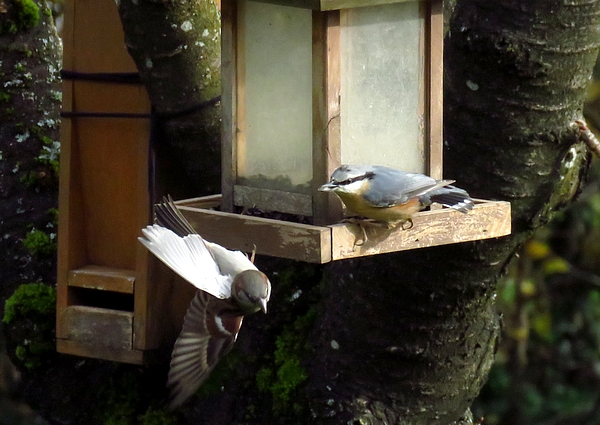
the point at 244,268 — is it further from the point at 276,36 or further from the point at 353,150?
the point at 276,36

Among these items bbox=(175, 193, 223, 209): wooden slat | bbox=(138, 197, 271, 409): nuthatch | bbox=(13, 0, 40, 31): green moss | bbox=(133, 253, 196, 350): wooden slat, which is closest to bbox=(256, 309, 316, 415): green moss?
bbox=(138, 197, 271, 409): nuthatch

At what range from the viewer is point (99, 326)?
2.69 meters

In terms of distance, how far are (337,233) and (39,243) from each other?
4.73 ft

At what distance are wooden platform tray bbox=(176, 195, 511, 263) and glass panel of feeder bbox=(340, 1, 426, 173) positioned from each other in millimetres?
210

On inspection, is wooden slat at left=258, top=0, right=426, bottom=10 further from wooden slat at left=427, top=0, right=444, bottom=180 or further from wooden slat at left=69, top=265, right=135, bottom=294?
wooden slat at left=69, top=265, right=135, bottom=294

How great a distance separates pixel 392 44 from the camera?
7.17 ft

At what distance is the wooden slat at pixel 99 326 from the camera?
2.66 m

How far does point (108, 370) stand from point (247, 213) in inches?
40.7

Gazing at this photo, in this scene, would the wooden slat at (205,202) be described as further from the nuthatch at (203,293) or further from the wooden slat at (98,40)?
the wooden slat at (98,40)

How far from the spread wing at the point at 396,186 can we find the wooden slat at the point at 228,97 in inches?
Answer: 16.2

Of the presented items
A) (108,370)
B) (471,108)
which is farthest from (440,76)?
(108,370)

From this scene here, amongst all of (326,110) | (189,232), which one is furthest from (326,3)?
(189,232)

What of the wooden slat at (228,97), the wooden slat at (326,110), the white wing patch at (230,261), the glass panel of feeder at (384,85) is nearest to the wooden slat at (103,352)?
the white wing patch at (230,261)

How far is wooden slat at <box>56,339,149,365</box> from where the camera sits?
2635 millimetres
